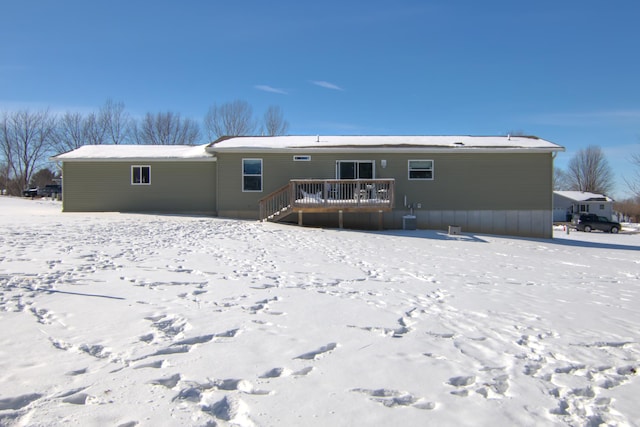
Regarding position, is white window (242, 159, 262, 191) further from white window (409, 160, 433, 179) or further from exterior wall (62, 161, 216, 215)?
white window (409, 160, 433, 179)

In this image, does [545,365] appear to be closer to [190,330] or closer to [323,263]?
[190,330]

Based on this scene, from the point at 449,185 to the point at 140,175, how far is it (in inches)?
509

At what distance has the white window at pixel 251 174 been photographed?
56.5 feet

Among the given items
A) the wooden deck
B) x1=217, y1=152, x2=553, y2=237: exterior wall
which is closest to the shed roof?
x1=217, y1=152, x2=553, y2=237: exterior wall

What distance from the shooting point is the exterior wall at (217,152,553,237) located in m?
17.2

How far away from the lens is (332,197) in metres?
15.6

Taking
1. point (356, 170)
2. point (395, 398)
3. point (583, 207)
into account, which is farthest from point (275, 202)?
point (583, 207)

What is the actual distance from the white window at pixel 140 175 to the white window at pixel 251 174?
176 inches

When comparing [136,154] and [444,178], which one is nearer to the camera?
[444,178]

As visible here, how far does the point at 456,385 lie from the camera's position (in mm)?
3131

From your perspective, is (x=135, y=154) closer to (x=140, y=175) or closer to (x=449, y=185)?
(x=140, y=175)

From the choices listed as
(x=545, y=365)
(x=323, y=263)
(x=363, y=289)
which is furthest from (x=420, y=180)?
(x=545, y=365)

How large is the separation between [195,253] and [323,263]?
2.62 m

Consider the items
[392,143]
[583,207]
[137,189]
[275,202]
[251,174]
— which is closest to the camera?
[275,202]
